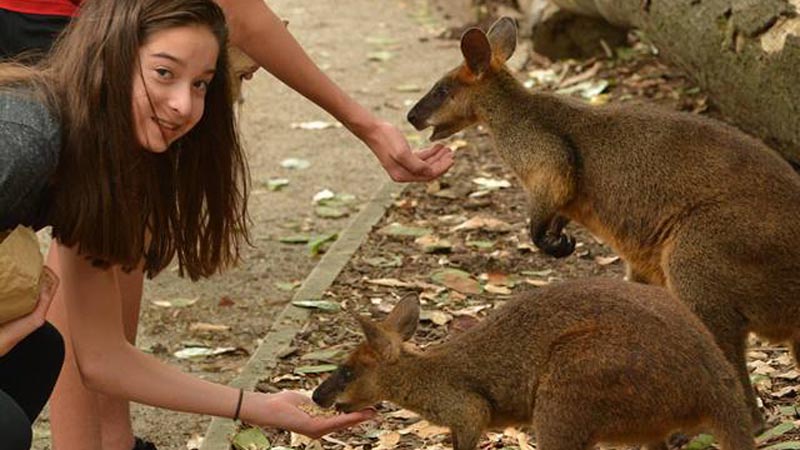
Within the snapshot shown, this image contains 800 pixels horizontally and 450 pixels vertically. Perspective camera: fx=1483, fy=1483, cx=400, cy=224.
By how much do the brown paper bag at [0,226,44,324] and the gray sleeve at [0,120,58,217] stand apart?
69mm

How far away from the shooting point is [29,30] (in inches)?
150

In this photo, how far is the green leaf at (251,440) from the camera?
4.19 meters

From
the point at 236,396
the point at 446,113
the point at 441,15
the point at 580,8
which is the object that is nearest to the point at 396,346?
the point at 236,396

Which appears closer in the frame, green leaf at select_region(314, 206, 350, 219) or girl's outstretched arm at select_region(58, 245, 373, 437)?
girl's outstretched arm at select_region(58, 245, 373, 437)

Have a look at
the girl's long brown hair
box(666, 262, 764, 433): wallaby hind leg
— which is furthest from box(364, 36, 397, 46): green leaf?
the girl's long brown hair

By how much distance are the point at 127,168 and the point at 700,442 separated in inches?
67.2

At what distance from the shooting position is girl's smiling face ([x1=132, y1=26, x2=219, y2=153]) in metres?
3.24

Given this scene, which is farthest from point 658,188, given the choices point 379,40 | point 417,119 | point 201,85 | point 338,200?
point 379,40

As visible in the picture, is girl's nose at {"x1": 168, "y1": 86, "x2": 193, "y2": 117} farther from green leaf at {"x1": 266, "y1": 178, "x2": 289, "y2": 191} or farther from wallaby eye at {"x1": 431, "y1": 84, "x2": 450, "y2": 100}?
green leaf at {"x1": 266, "y1": 178, "x2": 289, "y2": 191}

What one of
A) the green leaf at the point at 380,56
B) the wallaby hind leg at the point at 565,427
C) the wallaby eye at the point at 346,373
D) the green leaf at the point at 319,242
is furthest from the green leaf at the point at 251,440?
the green leaf at the point at 380,56

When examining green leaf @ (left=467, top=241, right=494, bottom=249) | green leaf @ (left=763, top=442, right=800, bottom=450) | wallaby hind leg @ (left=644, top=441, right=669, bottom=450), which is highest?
wallaby hind leg @ (left=644, top=441, right=669, bottom=450)

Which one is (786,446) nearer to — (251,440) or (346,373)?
(346,373)

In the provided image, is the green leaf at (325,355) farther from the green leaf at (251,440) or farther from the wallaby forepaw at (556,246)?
the wallaby forepaw at (556,246)

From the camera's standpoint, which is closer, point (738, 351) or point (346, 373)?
point (346, 373)
